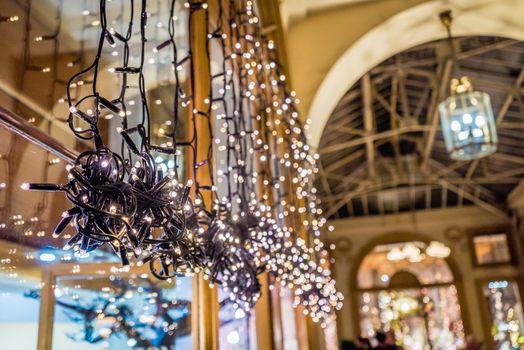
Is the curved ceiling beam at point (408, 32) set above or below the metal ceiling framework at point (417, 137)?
below

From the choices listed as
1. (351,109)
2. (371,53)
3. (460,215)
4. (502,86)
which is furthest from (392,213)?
(371,53)

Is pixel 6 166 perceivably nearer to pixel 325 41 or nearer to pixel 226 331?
pixel 226 331

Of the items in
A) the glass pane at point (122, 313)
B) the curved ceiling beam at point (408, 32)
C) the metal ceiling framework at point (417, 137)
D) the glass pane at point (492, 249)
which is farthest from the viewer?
the glass pane at point (492, 249)

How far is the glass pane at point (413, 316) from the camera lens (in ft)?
35.7

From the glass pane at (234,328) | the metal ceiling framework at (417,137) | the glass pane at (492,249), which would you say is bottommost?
the glass pane at (234,328)

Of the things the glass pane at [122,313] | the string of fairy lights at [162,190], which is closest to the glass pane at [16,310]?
the glass pane at [122,313]

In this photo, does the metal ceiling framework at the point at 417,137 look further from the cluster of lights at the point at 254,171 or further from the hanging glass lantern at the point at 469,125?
the cluster of lights at the point at 254,171

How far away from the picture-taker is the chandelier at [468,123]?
14.8 feet

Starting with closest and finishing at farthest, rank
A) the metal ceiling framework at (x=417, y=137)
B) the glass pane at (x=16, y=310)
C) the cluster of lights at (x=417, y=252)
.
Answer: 1. the glass pane at (x=16, y=310)
2. the metal ceiling framework at (x=417, y=137)
3. the cluster of lights at (x=417, y=252)

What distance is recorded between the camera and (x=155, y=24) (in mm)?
2023

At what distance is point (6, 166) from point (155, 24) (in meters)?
1.05

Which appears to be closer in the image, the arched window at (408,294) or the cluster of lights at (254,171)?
the cluster of lights at (254,171)

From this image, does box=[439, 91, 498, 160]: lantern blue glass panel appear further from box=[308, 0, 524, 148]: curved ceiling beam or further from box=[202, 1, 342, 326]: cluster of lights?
box=[202, 1, 342, 326]: cluster of lights

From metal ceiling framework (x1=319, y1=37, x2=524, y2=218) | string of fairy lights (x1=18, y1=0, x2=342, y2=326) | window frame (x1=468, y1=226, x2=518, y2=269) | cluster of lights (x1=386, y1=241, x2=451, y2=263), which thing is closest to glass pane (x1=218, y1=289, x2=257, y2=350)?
string of fairy lights (x1=18, y1=0, x2=342, y2=326)
